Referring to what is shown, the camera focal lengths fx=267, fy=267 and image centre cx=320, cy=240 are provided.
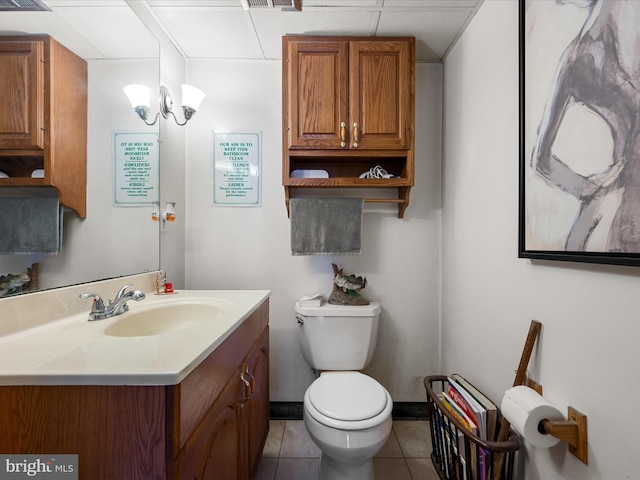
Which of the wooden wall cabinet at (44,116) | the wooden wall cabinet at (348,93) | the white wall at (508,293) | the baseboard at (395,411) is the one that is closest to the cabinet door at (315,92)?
the wooden wall cabinet at (348,93)

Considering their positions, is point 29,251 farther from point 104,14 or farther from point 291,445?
point 291,445

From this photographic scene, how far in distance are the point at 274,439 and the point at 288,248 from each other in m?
1.07

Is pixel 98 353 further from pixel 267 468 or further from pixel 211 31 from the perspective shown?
pixel 211 31

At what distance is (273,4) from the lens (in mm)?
1216

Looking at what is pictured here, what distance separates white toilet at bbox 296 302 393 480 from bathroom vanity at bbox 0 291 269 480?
1.35 feet

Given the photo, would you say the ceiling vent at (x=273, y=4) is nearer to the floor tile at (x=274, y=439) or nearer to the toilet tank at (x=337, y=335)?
the toilet tank at (x=337, y=335)

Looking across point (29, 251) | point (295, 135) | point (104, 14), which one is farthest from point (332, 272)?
point (104, 14)

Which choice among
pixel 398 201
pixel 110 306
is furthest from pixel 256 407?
pixel 398 201

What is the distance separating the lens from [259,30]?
138 cm

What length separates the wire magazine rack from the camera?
884 millimetres

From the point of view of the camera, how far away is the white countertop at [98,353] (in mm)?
508

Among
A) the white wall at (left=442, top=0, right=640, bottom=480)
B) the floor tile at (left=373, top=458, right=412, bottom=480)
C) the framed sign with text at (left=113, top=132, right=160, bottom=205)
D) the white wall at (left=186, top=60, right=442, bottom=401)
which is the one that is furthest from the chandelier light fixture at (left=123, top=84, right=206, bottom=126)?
the floor tile at (left=373, top=458, right=412, bottom=480)

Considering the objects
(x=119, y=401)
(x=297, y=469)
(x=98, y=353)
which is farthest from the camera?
(x=297, y=469)

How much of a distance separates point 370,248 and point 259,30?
4.35ft
